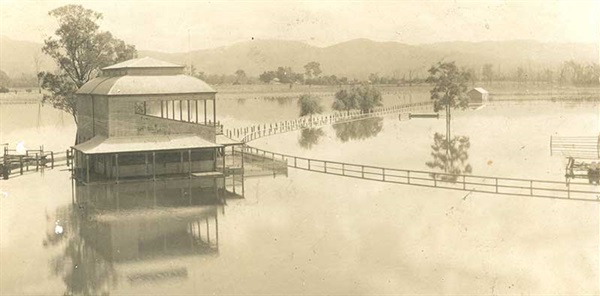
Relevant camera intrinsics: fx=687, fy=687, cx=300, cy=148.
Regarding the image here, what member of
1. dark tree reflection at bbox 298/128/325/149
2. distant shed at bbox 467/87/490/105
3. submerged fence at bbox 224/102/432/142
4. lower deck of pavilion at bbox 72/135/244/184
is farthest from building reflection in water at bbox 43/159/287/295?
distant shed at bbox 467/87/490/105

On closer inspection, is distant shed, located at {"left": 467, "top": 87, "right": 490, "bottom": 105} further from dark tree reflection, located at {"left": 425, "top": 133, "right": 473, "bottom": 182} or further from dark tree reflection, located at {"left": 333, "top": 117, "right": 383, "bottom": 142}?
dark tree reflection, located at {"left": 425, "top": 133, "right": 473, "bottom": 182}

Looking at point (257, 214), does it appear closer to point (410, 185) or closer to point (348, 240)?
point (348, 240)

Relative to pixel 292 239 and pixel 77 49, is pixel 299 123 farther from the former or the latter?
pixel 292 239

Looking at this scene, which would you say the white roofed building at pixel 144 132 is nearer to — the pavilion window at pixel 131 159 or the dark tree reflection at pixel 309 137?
the pavilion window at pixel 131 159

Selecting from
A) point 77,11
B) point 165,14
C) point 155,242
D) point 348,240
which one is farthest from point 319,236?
point 165,14

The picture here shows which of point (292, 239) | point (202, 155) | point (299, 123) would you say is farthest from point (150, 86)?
point (299, 123)

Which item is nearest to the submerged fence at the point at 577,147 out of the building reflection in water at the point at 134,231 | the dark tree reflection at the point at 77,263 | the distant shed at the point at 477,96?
the building reflection in water at the point at 134,231
